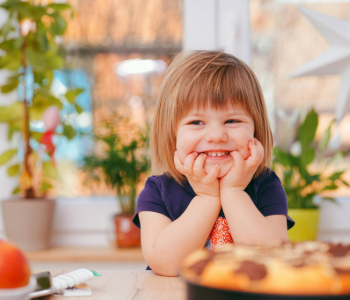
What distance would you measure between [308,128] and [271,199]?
0.78m

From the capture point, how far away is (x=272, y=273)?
291mm

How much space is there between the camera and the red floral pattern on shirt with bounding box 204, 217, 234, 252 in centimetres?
81

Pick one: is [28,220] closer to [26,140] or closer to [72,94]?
[26,140]

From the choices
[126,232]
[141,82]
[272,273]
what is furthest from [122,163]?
[272,273]

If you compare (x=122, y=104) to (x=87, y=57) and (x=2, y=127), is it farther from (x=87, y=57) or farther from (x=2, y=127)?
(x=2, y=127)

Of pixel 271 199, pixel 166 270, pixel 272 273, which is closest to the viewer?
pixel 272 273

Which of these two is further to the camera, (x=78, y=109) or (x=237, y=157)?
(x=78, y=109)

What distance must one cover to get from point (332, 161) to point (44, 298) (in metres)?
1.46

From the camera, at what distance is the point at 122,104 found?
186 centimetres

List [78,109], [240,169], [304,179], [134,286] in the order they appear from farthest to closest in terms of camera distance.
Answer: [78,109] → [304,179] → [240,169] → [134,286]

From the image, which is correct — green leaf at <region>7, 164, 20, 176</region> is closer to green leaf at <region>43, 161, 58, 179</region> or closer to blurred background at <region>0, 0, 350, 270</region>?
blurred background at <region>0, 0, 350, 270</region>

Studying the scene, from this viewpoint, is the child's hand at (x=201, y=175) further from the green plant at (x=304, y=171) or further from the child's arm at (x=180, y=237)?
the green plant at (x=304, y=171)

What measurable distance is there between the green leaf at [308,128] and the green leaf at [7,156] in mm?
1196

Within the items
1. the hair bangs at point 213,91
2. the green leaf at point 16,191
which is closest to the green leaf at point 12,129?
the green leaf at point 16,191
